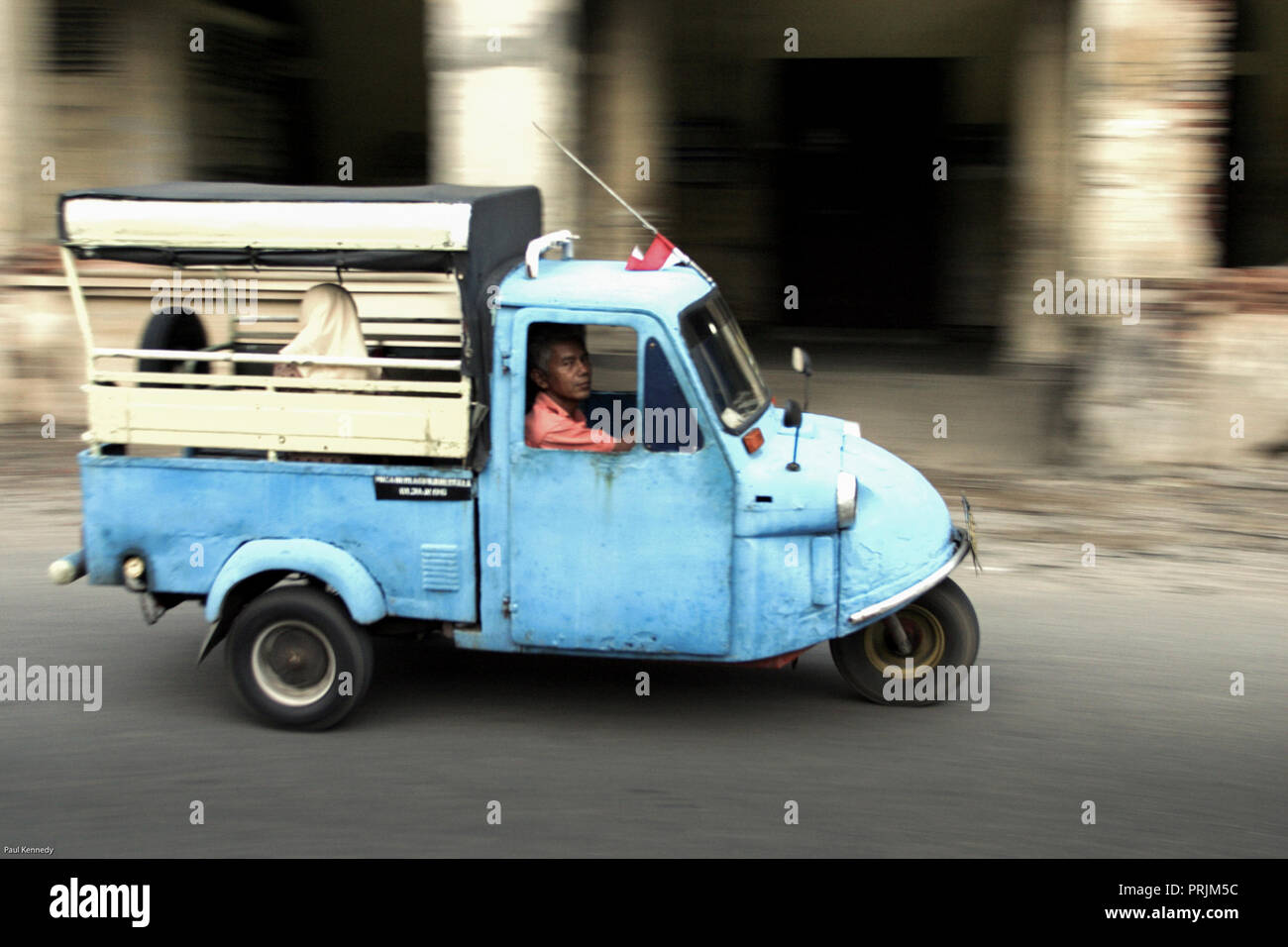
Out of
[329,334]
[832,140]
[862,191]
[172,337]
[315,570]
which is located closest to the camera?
[315,570]

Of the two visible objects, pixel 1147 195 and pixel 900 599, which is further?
pixel 1147 195

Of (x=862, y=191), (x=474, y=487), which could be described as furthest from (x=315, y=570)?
(x=862, y=191)

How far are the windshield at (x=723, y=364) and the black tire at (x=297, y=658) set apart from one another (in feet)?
5.51

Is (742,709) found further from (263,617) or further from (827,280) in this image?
(827,280)

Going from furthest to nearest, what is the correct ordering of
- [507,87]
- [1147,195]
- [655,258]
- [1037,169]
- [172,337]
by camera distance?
[1037,169]
[507,87]
[1147,195]
[172,337]
[655,258]

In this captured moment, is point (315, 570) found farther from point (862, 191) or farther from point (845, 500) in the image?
point (862, 191)

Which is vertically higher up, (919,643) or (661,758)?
(919,643)

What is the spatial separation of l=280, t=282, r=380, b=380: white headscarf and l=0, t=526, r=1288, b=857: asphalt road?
1.41 metres

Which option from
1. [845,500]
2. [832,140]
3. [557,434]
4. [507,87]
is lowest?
→ [845,500]

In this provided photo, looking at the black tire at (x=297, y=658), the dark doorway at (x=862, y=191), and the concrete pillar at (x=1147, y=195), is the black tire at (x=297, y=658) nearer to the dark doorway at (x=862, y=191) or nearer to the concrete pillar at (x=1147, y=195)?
the concrete pillar at (x=1147, y=195)

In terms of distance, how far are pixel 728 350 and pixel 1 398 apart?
793cm

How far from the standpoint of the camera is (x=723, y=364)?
5.57 m

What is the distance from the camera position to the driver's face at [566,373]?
5441 mm

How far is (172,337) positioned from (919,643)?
3522 millimetres
